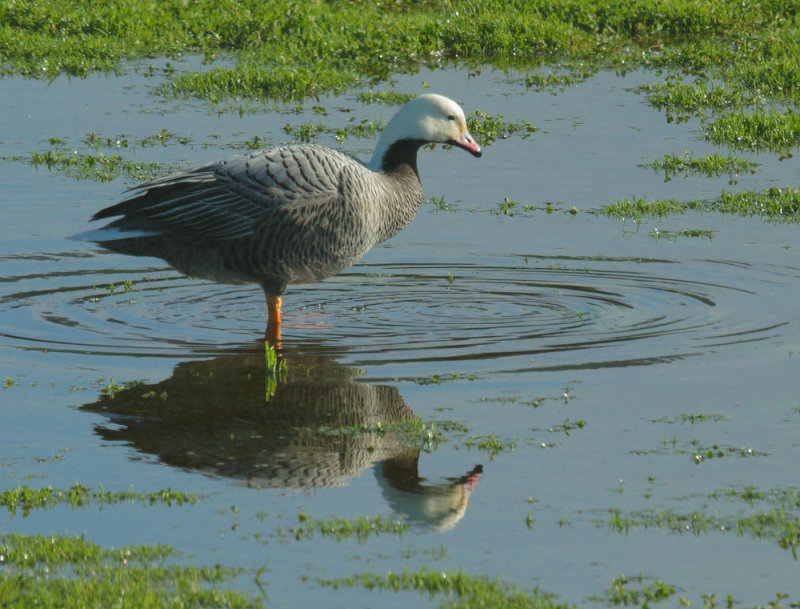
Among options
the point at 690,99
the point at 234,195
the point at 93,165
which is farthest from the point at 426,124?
the point at 690,99

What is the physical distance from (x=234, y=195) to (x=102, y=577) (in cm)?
449

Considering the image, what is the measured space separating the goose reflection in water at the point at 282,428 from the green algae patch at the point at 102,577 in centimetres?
104

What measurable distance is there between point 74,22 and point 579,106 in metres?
7.56

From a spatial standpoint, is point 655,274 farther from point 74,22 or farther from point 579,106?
point 74,22

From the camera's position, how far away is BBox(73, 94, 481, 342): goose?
988 centimetres

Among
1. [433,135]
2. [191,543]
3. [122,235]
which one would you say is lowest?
[191,543]

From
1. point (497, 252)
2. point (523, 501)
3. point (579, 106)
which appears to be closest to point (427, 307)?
point (497, 252)

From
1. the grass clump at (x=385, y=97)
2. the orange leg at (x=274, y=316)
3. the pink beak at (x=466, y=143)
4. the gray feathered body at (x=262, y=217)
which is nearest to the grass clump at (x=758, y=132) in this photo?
the grass clump at (x=385, y=97)

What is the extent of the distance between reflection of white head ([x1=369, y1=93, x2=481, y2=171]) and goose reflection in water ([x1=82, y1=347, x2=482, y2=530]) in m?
1.88

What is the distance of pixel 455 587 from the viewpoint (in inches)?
229

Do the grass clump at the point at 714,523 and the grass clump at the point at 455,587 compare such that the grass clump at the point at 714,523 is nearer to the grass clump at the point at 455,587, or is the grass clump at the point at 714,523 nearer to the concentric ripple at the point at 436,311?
the grass clump at the point at 455,587

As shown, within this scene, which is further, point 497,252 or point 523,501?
Answer: point 497,252

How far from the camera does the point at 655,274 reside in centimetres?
1146

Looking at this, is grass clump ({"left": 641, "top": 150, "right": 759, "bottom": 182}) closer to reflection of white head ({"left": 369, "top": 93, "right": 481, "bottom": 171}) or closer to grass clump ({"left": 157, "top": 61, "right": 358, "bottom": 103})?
reflection of white head ({"left": 369, "top": 93, "right": 481, "bottom": 171})
